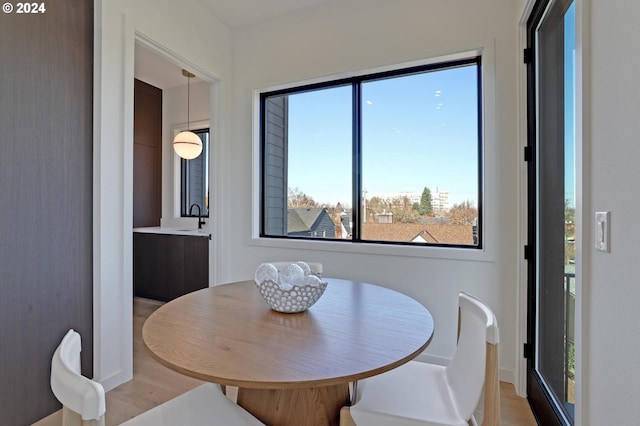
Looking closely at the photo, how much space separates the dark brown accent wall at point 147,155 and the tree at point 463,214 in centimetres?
396

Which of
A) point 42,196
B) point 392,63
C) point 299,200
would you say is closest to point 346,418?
point 42,196

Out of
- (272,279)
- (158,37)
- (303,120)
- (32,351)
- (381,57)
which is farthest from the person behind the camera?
(303,120)

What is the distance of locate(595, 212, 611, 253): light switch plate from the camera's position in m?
0.90

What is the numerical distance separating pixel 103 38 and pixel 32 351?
1.92m

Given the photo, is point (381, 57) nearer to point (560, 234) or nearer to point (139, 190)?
point (560, 234)

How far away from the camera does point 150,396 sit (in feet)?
6.77

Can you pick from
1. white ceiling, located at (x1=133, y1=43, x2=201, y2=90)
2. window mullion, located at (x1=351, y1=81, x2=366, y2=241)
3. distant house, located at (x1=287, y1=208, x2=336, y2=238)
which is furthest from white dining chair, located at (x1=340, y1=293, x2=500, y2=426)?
white ceiling, located at (x1=133, y1=43, x2=201, y2=90)

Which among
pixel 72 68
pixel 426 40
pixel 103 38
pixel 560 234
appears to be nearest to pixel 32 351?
pixel 72 68

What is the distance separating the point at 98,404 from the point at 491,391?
3.61ft

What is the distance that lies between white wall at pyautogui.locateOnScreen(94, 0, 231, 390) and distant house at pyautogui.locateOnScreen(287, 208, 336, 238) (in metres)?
1.40

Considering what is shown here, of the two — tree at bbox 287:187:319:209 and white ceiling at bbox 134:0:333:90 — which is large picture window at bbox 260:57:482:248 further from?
white ceiling at bbox 134:0:333:90

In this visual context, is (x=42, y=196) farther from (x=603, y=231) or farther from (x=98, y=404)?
(x=603, y=231)

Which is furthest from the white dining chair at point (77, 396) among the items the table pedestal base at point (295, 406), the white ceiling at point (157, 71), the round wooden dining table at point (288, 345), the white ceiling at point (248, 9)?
the white ceiling at point (157, 71)

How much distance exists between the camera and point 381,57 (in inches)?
103
